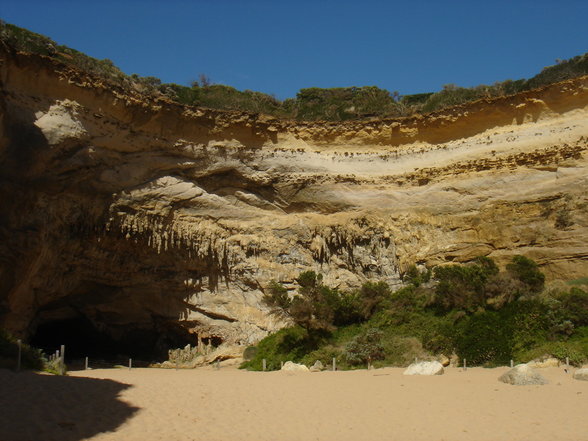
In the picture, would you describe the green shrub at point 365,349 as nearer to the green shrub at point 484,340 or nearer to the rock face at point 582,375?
the green shrub at point 484,340

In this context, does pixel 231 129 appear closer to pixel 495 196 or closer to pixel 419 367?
pixel 495 196

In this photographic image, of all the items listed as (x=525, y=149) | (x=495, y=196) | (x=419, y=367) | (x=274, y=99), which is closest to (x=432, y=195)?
(x=495, y=196)

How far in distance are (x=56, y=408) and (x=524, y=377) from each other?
9428mm

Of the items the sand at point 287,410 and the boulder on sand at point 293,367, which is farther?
the boulder on sand at point 293,367

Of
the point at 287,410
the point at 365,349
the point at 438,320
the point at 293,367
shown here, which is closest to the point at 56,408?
the point at 287,410

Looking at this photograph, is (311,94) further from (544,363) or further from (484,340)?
(544,363)

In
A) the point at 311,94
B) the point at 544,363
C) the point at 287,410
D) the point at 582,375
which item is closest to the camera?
the point at 287,410

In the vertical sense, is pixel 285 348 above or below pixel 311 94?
below

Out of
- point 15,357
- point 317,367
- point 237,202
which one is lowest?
point 317,367

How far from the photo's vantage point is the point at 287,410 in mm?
9500

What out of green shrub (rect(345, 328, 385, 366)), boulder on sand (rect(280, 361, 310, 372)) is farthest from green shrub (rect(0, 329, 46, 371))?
green shrub (rect(345, 328, 385, 366))

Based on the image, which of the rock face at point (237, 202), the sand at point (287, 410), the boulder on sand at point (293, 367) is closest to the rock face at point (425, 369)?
the sand at point (287, 410)

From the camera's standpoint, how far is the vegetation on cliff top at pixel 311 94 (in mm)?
23484

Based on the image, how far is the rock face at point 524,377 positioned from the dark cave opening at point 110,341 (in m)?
14.9
